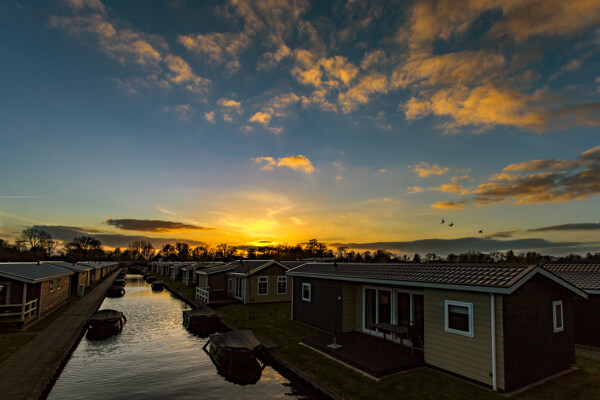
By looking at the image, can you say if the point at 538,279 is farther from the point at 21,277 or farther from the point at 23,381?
the point at 21,277

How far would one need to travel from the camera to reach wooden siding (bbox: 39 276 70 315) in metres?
23.2

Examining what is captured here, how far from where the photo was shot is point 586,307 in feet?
51.7

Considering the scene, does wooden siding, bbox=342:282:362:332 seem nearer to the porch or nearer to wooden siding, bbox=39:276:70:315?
the porch

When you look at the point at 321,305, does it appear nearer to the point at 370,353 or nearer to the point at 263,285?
the point at 370,353

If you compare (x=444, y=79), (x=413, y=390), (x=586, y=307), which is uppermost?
(x=444, y=79)

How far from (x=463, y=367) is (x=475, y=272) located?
10.8 feet

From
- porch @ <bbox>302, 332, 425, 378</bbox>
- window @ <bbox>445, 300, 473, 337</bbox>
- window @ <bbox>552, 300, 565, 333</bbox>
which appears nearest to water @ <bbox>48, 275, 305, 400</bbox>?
porch @ <bbox>302, 332, 425, 378</bbox>

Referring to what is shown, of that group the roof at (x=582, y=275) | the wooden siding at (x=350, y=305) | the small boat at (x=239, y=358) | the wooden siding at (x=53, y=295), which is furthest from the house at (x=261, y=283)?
the roof at (x=582, y=275)

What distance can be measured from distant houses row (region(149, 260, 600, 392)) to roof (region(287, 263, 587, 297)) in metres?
0.03

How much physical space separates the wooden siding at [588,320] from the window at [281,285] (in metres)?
22.7

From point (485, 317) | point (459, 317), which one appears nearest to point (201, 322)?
point (459, 317)

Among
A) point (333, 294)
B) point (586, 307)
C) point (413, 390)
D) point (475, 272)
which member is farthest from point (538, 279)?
point (333, 294)

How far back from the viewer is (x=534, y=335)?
1067 centimetres

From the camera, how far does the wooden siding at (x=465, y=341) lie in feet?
32.2
